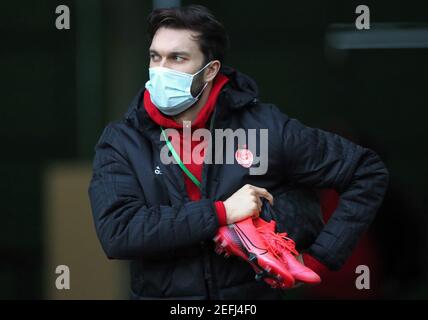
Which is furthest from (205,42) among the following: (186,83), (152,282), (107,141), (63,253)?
(63,253)

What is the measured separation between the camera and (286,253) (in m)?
2.99

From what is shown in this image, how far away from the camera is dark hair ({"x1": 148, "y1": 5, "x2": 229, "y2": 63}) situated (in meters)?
3.07

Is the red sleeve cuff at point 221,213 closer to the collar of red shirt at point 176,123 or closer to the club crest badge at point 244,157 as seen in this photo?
the club crest badge at point 244,157

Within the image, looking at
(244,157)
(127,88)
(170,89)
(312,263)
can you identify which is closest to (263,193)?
(244,157)

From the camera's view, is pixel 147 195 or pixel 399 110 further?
pixel 399 110

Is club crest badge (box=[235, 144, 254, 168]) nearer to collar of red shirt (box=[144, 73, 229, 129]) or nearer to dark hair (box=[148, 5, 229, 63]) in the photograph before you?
collar of red shirt (box=[144, 73, 229, 129])

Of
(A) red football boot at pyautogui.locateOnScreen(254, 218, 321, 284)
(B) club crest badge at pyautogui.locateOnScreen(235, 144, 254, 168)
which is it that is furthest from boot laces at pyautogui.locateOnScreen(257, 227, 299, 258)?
(B) club crest badge at pyautogui.locateOnScreen(235, 144, 254, 168)

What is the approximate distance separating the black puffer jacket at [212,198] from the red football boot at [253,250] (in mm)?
54

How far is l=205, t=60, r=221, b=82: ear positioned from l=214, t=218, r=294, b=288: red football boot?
55 cm

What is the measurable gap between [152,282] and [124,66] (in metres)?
2.15

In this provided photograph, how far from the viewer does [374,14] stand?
4613mm

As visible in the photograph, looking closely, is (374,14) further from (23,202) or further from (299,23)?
(23,202)

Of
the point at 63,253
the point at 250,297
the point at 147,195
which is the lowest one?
the point at 63,253

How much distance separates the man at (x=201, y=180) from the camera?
9.70 feet
